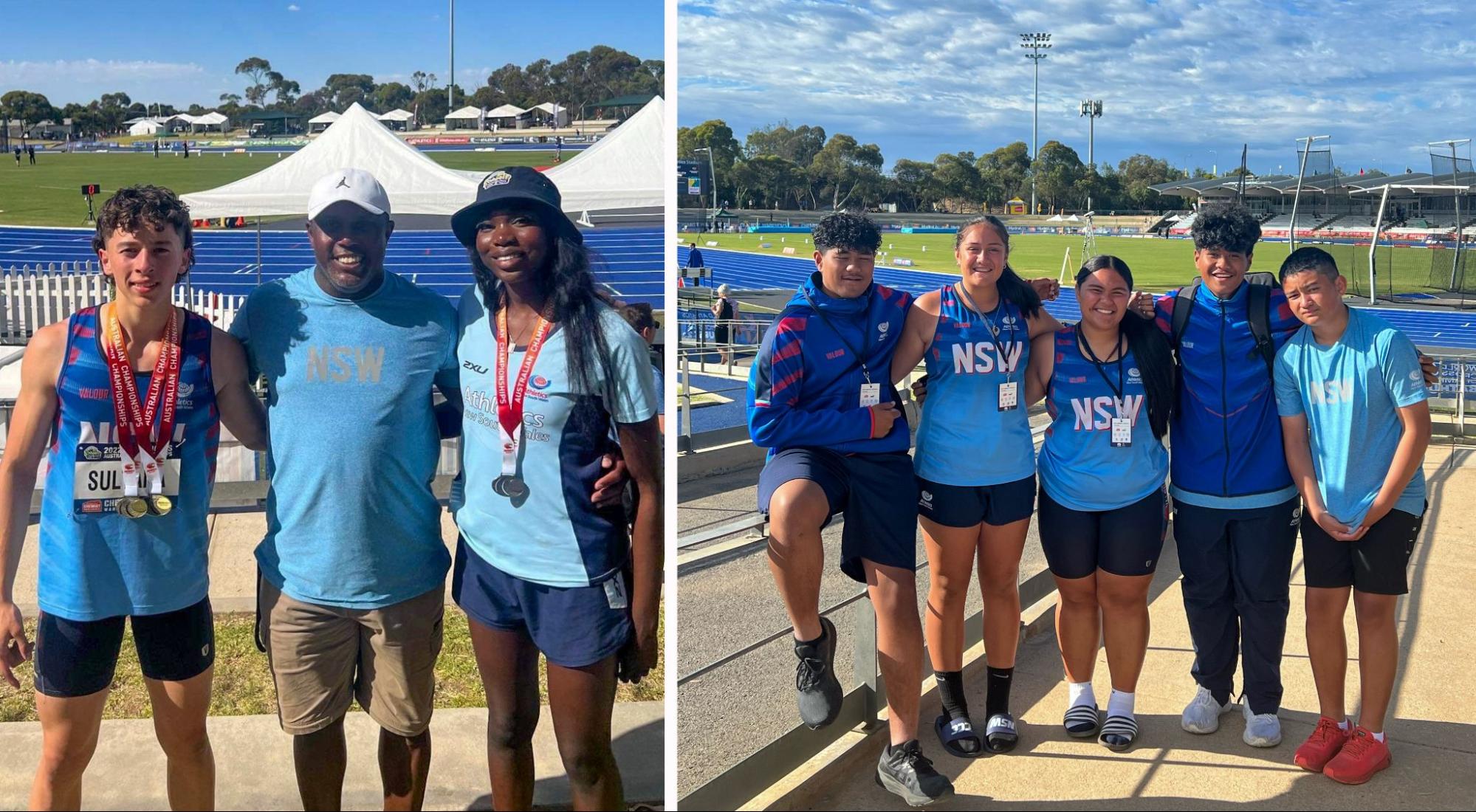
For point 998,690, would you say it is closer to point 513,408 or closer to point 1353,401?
point 1353,401

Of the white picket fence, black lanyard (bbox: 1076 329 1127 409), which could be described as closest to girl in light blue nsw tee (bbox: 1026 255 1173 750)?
black lanyard (bbox: 1076 329 1127 409)

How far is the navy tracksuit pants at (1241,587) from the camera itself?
3.38 metres

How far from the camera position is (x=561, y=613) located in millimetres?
2398

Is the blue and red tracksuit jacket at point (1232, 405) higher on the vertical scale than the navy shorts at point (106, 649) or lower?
higher

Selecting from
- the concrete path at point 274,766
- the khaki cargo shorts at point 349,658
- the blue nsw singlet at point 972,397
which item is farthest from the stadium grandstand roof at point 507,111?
the khaki cargo shorts at point 349,658

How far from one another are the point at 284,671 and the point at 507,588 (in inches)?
22.5

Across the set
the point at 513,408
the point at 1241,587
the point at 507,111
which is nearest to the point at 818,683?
the point at 513,408

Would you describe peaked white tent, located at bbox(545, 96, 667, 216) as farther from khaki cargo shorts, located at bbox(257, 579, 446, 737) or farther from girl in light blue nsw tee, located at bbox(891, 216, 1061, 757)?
khaki cargo shorts, located at bbox(257, 579, 446, 737)

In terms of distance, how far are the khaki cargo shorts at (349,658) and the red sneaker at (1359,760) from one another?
8.46ft

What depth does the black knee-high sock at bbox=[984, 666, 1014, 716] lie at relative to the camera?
3447mm

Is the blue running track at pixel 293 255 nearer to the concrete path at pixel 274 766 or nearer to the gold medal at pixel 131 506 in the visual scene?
the concrete path at pixel 274 766

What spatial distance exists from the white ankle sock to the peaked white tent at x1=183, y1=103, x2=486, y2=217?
8.55 m

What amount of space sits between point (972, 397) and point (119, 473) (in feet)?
7.11

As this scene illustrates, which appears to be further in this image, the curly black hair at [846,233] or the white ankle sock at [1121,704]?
the white ankle sock at [1121,704]
